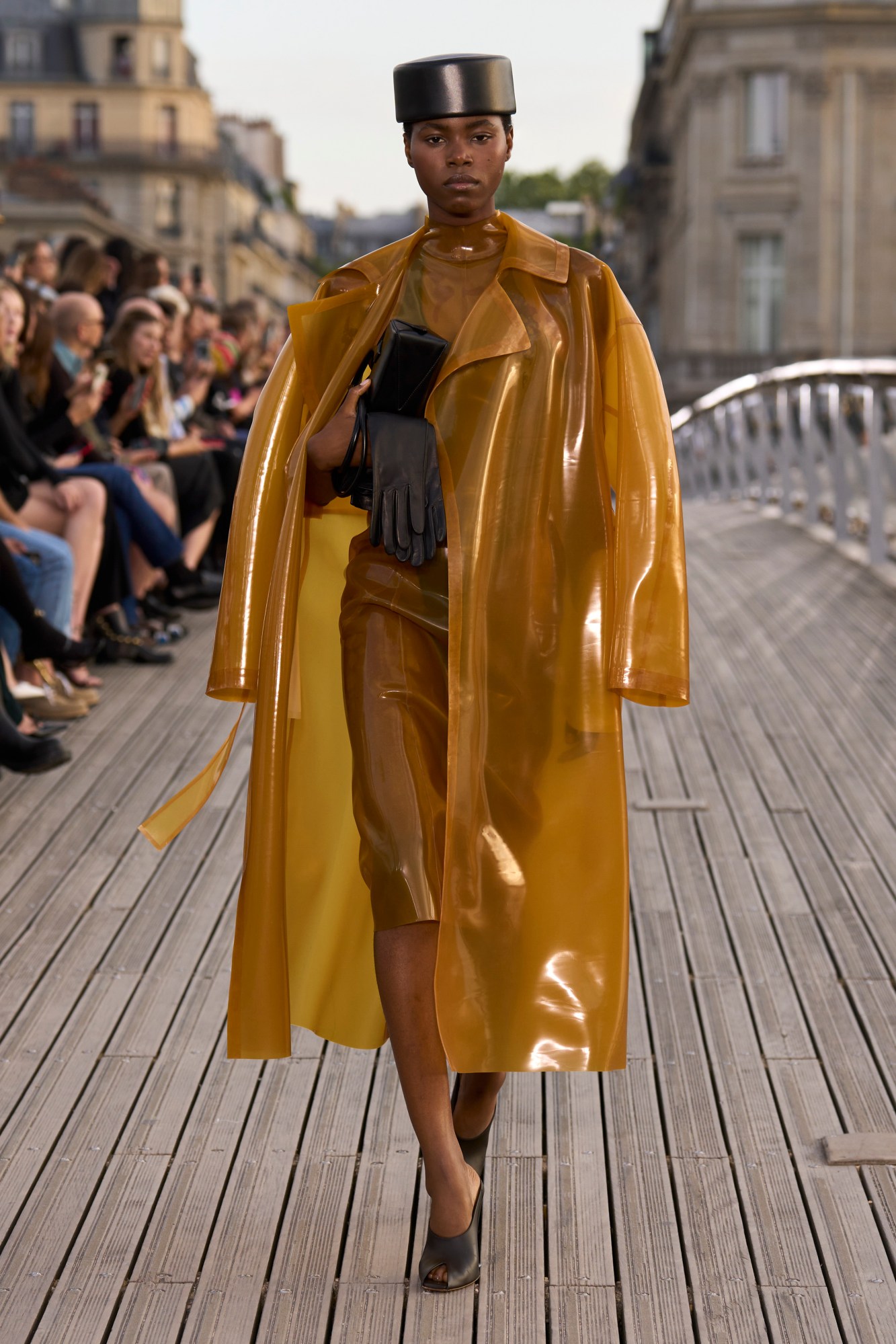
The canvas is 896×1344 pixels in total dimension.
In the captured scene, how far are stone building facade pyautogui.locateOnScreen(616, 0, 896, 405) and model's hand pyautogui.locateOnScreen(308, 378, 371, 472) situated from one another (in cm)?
4038

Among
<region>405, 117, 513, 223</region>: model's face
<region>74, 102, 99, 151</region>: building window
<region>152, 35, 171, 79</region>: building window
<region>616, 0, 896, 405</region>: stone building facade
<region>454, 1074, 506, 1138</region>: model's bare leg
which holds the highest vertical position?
<region>152, 35, 171, 79</region>: building window

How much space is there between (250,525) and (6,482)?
155 inches

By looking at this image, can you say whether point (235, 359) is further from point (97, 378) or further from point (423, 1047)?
point (423, 1047)

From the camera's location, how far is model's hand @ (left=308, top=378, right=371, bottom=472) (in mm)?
2689

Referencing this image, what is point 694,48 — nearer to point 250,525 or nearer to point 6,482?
point 6,482

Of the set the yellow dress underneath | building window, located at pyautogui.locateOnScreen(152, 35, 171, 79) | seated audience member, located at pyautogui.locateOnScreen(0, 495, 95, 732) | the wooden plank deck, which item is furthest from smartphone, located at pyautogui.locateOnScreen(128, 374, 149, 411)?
building window, located at pyautogui.locateOnScreen(152, 35, 171, 79)

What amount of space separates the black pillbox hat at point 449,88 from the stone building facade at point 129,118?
2638 inches

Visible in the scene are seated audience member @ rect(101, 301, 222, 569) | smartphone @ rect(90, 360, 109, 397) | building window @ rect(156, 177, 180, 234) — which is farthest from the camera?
building window @ rect(156, 177, 180, 234)

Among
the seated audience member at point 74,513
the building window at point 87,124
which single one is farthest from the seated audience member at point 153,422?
the building window at point 87,124

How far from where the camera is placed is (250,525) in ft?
9.20

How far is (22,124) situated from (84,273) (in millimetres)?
68591

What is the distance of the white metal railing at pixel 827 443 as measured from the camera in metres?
9.05

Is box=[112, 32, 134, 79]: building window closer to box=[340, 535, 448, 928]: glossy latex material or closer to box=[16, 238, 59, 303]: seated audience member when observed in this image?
box=[16, 238, 59, 303]: seated audience member

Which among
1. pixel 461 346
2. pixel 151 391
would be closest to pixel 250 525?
pixel 461 346
